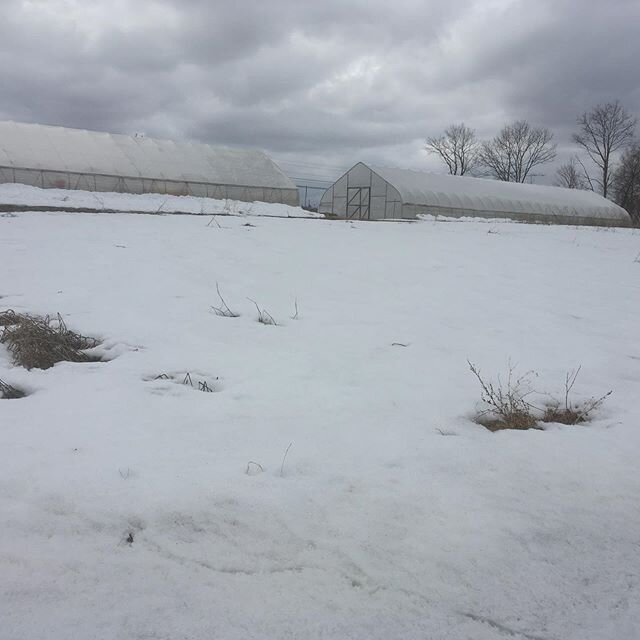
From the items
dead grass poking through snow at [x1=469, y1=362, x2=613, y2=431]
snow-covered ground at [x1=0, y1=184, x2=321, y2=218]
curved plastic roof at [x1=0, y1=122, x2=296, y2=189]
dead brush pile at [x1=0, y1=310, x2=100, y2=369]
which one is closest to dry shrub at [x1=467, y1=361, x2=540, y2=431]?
dead grass poking through snow at [x1=469, y1=362, x2=613, y2=431]

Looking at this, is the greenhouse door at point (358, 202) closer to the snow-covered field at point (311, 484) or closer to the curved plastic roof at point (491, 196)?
the curved plastic roof at point (491, 196)

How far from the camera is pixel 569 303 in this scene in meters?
5.95

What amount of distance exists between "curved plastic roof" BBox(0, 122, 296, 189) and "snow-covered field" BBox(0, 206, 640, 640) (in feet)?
68.0

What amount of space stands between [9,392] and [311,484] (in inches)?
79.1

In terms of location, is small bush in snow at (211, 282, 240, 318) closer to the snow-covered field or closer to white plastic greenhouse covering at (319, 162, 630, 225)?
the snow-covered field

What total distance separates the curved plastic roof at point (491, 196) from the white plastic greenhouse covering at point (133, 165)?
7427mm

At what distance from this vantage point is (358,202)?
107ft

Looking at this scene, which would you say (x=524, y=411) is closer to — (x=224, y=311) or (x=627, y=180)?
(x=224, y=311)

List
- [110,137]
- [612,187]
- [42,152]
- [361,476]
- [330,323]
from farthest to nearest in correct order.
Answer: [612,187]
[110,137]
[42,152]
[330,323]
[361,476]

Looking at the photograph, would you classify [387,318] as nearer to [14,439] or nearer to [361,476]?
[361,476]

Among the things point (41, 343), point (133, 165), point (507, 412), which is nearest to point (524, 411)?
point (507, 412)

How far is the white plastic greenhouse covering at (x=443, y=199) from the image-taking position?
30297mm

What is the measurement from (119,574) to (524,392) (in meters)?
2.58

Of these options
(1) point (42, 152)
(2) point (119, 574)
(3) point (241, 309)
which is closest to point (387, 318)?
(3) point (241, 309)
